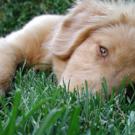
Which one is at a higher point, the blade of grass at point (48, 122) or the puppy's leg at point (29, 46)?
the blade of grass at point (48, 122)

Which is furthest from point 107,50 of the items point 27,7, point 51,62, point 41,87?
point 27,7

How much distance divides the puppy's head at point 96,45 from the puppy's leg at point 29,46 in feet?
0.56

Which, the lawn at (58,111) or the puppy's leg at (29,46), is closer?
the lawn at (58,111)

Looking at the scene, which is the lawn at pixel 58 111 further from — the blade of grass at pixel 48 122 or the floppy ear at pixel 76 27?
the floppy ear at pixel 76 27

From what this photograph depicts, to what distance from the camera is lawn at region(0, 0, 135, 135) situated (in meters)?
2.12

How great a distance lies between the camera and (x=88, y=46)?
11.5ft

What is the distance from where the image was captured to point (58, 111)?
6.68 ft

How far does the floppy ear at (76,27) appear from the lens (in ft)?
11.9

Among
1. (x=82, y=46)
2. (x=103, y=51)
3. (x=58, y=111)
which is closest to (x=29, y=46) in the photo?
(x=82, y=46)

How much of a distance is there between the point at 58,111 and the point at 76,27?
1787 millimetres

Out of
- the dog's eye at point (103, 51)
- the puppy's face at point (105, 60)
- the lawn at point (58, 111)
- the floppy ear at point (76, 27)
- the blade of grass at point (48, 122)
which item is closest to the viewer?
the blade of grass at point (48, 122)

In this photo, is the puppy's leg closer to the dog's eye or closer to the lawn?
the lawn

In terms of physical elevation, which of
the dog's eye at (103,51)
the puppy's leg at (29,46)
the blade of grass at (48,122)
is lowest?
the puppy's leg at (29,46)

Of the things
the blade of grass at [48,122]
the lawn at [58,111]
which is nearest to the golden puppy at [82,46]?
the lawn at [58,111]
